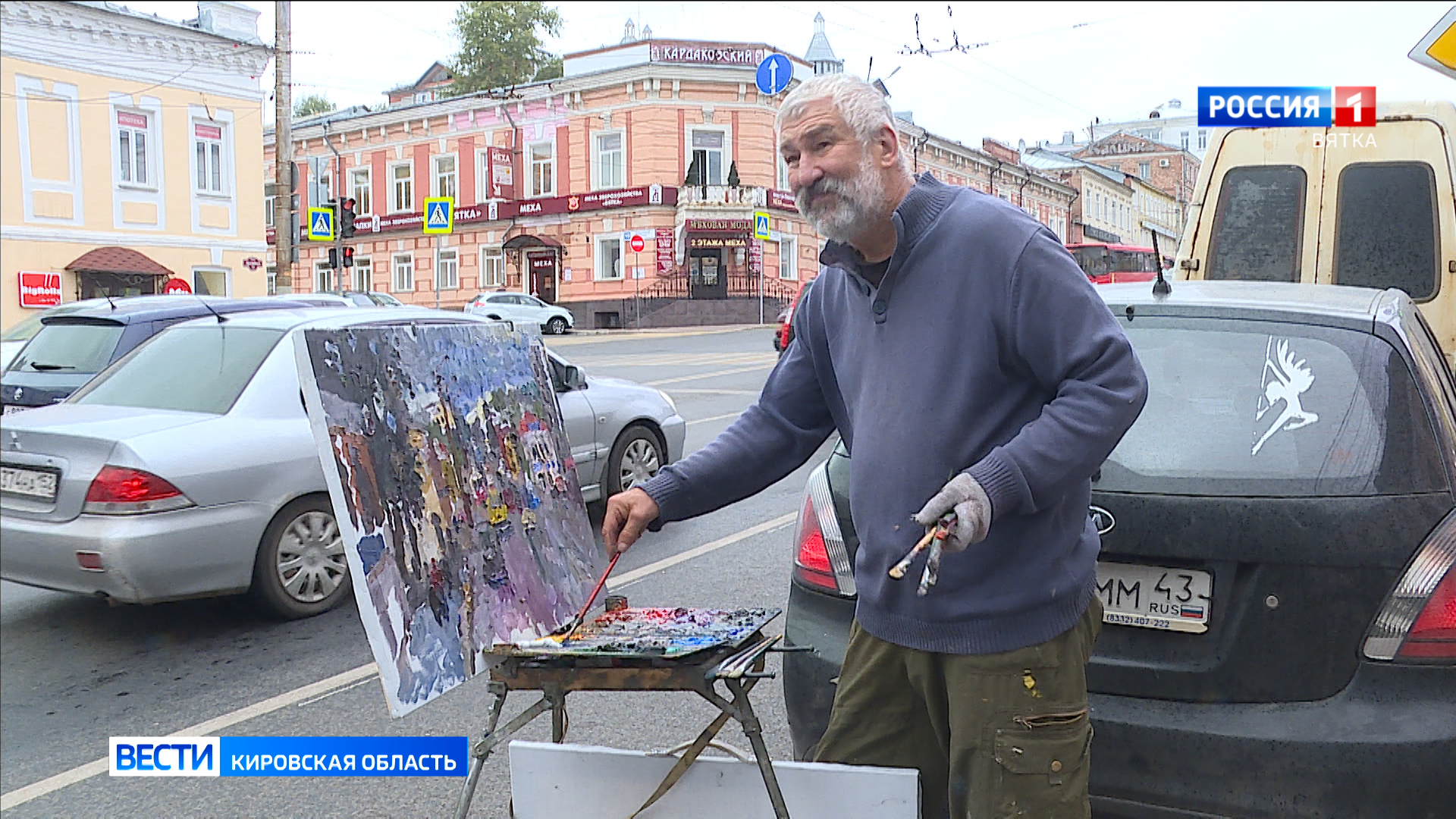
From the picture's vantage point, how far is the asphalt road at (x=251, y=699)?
3992 mm

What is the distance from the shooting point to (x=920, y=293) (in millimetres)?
2291

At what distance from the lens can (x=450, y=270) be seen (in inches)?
1788

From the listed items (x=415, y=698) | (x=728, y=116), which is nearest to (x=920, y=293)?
(x=415, y=698)

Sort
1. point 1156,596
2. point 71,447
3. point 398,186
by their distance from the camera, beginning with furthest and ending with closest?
point 398,186 → point 71,447 → point 1156,596

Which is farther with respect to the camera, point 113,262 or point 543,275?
point 543,275

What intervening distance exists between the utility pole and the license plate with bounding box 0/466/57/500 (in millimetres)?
14870

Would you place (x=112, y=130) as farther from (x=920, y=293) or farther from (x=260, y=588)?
(x=920, y=293)

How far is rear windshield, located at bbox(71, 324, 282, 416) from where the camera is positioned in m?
6.07

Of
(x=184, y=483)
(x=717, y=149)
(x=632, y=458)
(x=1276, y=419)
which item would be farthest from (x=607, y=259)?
(x=1276, y=419)

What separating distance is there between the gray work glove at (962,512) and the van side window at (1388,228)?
668 centimetres

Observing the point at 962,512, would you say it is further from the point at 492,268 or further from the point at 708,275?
the point at 492,268

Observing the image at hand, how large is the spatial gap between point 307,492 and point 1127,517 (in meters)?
4.26

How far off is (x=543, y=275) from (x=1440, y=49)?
36975 millimetres

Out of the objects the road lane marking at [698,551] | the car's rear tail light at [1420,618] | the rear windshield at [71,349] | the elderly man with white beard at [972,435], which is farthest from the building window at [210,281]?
the car's rear tail light at [1420,618]
